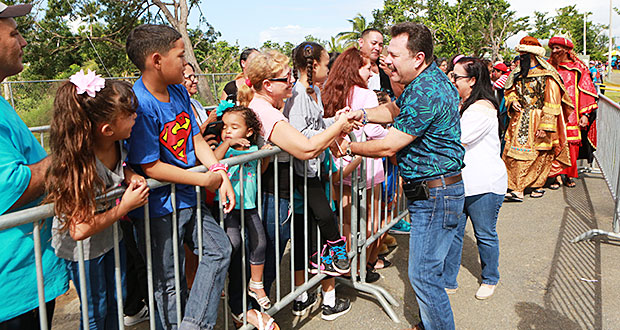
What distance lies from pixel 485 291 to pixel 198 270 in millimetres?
2590

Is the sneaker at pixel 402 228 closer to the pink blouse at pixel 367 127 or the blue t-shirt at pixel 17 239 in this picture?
the pink blouse at pixel 367 127

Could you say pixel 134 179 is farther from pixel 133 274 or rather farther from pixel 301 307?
pixel 301 307

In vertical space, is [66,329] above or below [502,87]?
below

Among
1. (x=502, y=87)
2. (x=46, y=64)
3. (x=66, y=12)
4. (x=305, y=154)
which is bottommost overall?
(x=305, y=154)

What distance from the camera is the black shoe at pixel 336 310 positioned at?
143 inches

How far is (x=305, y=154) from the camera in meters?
2.86

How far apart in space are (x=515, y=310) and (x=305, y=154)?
2.26 metres

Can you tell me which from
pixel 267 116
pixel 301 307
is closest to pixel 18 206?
pixel 267 116

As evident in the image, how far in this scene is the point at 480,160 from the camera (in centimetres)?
379

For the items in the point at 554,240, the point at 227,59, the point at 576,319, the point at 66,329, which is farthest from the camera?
the point at 227,59

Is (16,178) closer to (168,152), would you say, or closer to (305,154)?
(168,152)

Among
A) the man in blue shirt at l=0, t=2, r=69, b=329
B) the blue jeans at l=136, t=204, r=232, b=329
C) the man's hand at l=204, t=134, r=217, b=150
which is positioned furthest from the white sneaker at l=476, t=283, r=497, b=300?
the man in blue shirt at l=0, t=2, r=69, b=329

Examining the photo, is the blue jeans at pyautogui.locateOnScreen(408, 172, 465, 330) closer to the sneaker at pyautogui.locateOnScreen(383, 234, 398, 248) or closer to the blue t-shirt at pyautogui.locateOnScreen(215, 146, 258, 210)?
the blue t-shirt at pyautogui.locateOnScreen(215, 146, 258, 210)

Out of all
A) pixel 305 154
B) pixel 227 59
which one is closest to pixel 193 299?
pixel 305 154
